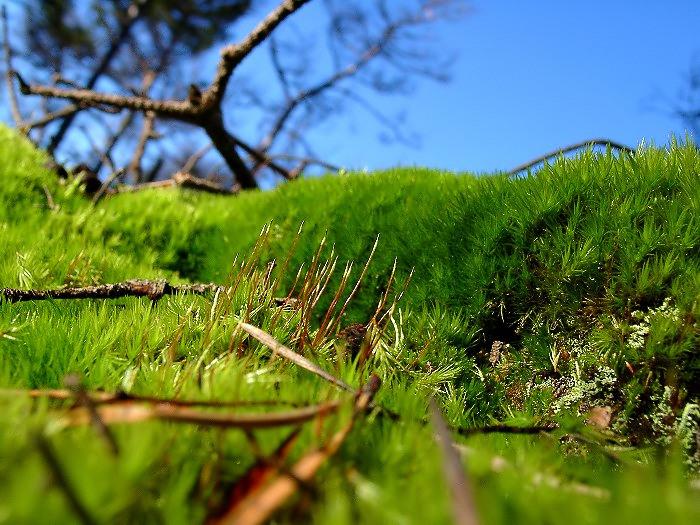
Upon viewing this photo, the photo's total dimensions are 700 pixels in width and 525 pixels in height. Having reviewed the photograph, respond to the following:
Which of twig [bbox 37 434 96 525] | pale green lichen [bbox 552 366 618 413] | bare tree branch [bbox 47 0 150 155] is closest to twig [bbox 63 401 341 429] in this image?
twig [bbox 37 434 96 525]

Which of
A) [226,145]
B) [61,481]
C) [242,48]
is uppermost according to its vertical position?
[242,48]

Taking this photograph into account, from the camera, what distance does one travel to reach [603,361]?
3.74ft

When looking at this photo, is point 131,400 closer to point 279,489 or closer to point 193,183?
point 279,489

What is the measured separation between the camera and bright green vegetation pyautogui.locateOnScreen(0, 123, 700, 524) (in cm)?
52

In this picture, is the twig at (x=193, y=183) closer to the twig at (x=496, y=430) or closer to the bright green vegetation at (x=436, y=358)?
the bright green vegetation at (x=436, y=358)

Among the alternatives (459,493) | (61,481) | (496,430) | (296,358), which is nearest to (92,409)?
(61,481)

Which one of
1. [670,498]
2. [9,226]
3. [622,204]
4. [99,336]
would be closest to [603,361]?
[622,204]

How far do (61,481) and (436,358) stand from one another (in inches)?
42.2

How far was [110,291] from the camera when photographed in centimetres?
140

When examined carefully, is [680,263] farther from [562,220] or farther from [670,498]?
[670,498]

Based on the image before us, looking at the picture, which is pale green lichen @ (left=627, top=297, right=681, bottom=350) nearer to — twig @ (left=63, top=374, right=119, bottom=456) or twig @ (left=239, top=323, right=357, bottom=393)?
twig @ (left=239, top=323, right=357, bottom=393)

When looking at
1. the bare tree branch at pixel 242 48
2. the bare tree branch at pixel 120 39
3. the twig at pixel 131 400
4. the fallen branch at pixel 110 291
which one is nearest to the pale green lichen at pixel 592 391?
the twig at pixel 131 400

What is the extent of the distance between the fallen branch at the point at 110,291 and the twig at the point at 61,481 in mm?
982

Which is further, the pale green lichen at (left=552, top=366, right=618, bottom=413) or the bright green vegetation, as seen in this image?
the pale green lichen at (left=552, top=366, right=618, bottom=413)
